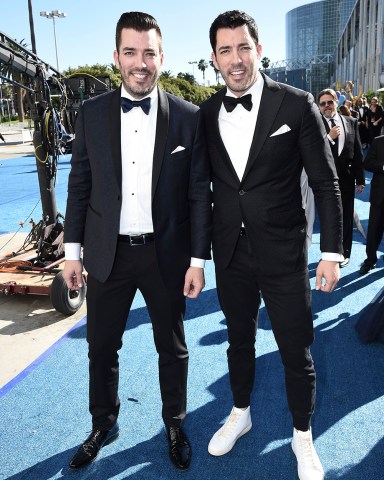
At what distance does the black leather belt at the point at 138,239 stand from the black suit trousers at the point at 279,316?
0.43 m

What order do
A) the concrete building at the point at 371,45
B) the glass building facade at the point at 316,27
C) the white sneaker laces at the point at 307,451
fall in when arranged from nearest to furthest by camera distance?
the white sneaker laces at the point at 307,451 → the concrete building at the point at 371,45 → the glass building facade at the point at 316,27

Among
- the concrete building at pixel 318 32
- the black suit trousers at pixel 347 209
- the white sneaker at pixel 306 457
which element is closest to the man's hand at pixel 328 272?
the white sneaker at pixel 306 457

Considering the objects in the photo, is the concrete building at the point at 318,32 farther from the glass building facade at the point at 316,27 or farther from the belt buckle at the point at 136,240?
the belt buckle at the point at 136,240

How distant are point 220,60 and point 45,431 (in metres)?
2.50

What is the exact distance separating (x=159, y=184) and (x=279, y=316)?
0.95m

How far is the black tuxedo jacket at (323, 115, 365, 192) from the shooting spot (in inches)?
209

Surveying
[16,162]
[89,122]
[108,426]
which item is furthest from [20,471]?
[16,162]

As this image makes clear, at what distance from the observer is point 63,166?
17531mm

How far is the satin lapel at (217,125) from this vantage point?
7.62 feet

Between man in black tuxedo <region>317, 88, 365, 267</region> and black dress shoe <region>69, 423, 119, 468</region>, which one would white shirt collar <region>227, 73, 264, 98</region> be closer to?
black dress shoe <region>69, 423, 119, 468</region>

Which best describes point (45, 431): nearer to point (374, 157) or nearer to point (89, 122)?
point (89, 122)

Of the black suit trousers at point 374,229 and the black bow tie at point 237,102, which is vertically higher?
the black bow tie at point 237,102

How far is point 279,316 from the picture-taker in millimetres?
2367

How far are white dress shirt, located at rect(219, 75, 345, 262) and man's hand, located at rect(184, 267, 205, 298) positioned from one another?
0.58 meters
